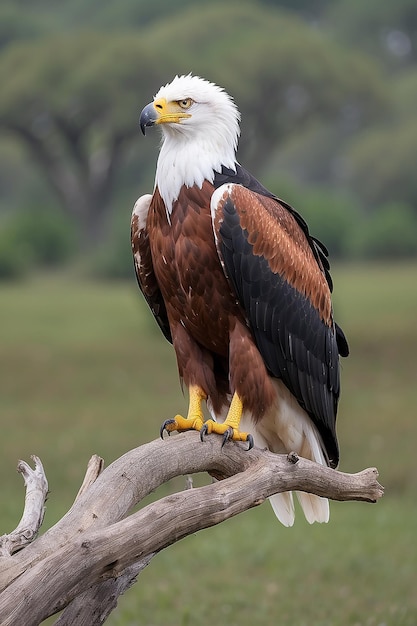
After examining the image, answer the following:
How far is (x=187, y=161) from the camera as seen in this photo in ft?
13.8

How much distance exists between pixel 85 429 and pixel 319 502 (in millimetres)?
7180

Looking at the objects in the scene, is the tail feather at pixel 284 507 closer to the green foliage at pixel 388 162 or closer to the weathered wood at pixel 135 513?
the weathered wood at pixel 135 513

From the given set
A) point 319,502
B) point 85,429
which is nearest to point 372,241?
point 85,429

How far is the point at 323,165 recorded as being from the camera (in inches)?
1559

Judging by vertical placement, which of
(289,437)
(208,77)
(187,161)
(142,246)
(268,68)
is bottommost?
(268,68)

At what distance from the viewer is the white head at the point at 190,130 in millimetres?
4191

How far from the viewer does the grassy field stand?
23.2ft

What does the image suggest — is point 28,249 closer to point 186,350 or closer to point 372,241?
point 372,241

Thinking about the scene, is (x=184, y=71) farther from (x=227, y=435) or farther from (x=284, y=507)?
(x=227, y=435)

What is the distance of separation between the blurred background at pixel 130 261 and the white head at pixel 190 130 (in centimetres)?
306

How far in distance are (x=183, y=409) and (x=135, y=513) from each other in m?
9.41

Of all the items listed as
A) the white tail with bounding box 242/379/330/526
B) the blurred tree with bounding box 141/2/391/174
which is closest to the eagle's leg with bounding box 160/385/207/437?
the white tail with bounding box 242/379/330/526

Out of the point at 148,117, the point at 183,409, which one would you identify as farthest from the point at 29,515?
the point at 183,409

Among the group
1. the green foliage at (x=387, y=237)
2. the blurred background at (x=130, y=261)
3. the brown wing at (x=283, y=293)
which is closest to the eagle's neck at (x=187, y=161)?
the brown wing at (x=283, y=293)
